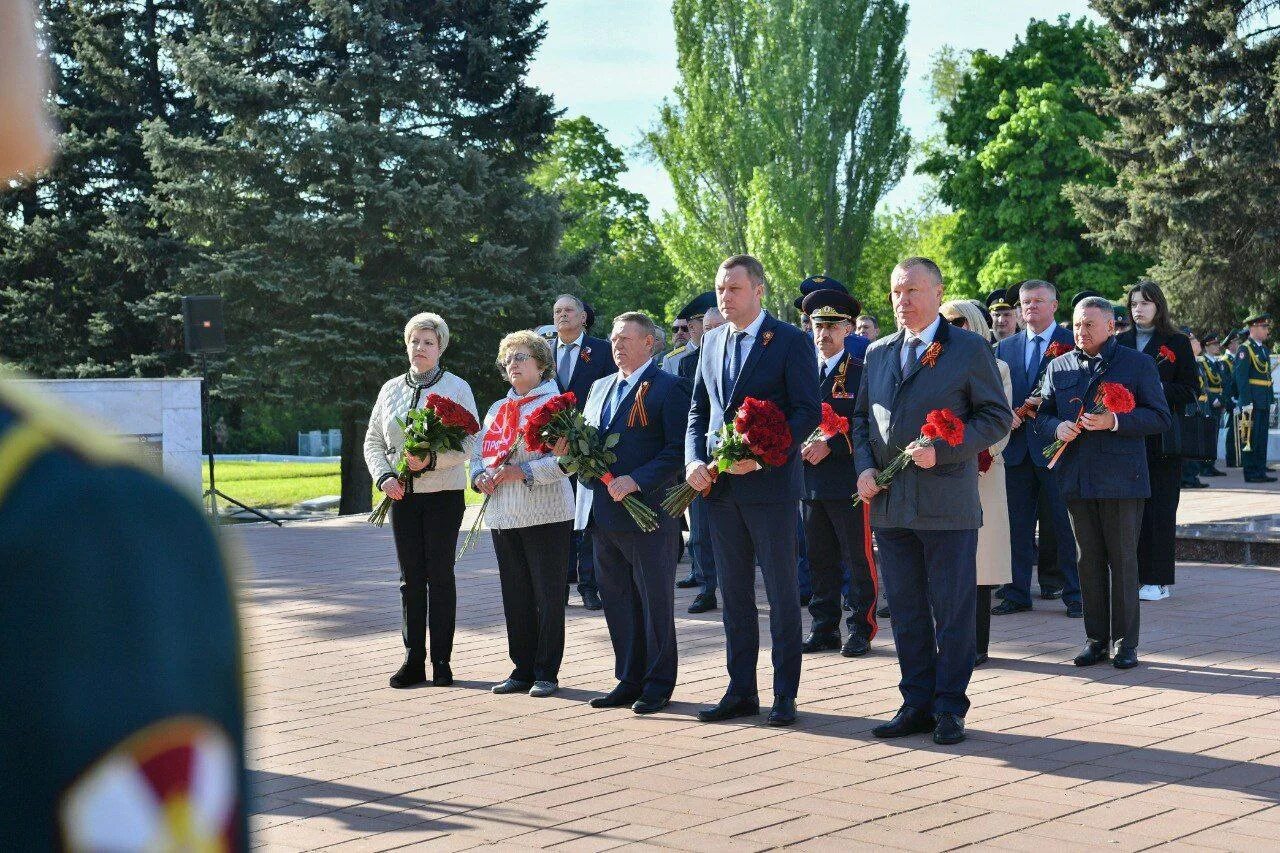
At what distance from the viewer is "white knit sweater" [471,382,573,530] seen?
8.02 meters

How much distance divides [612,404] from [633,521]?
0.67 m

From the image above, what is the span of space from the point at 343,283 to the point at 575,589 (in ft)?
52.1

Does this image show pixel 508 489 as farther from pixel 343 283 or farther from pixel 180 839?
pixel 343 283

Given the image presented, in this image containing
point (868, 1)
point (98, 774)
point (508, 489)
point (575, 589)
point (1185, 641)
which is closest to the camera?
point (98, 774)

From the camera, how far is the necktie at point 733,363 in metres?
7.54

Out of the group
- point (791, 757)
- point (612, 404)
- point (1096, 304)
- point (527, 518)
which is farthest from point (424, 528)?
point (1096, 304)

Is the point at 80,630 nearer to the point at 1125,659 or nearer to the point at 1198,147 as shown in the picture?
the point at 1125,659

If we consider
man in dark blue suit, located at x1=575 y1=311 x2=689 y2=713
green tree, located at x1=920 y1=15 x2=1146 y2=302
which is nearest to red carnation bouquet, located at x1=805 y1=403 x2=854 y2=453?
man in dark blue suit, located at x1=575 y1=311 x2=689 y2=713

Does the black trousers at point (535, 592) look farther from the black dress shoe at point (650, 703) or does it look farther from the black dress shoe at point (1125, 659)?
the black dress shoe at point (1125, 659)

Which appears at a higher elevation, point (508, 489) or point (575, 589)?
point (508, 489)

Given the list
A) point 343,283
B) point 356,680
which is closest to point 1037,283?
point 356,680

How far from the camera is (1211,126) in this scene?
1182 inches

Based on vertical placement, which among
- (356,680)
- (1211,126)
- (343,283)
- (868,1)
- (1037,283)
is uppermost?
(868,1)

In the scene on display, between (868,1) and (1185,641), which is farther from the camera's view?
(868,1)
